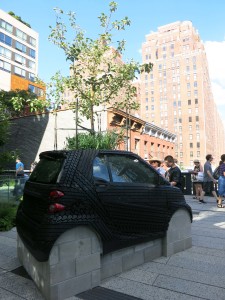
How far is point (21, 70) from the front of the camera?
5419cm

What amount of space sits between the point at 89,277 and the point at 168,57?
433ft

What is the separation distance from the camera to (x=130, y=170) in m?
4.43

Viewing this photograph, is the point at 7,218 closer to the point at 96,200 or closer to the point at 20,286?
the point at 20,286

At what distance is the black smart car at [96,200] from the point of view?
3.38m

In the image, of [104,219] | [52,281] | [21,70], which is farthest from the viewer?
[21,70]

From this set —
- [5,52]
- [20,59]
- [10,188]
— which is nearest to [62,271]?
[10,188]

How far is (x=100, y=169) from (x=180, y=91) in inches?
4788

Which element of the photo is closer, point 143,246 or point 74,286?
point 74,286

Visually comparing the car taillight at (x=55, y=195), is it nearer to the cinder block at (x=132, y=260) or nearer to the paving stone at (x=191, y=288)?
the cinder block at (x=132, y=260)

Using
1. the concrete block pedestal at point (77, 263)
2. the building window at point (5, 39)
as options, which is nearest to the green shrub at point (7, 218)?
the concrete block pedestal at point (77, 263)

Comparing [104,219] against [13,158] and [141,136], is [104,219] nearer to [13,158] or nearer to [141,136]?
[13,158]

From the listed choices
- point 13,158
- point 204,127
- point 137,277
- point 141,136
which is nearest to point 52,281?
point 137,277

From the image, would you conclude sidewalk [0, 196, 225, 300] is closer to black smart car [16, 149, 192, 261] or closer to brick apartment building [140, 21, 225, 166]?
black smart car [16, 149, 192, 261]

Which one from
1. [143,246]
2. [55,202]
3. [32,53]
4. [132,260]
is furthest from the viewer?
[32,53]
